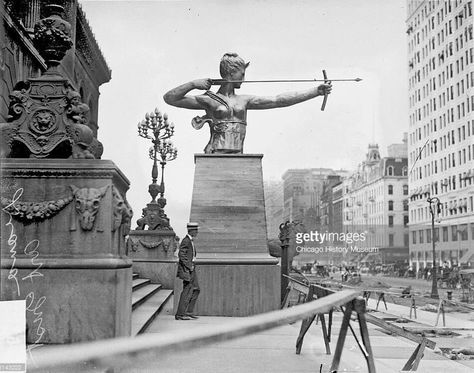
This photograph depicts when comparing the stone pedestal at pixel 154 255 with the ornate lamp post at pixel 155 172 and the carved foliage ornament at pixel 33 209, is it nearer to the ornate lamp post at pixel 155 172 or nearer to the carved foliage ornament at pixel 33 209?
the ornate lamp post at pixel 155 172

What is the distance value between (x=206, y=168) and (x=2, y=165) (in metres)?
6.32

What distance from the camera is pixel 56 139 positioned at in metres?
5.16

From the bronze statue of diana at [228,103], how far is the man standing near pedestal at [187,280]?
2.75 metres

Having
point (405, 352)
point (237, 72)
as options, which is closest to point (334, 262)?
point (237, 72)

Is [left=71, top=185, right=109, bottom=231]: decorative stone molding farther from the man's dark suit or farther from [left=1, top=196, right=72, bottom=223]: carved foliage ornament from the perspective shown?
the man's dark suit

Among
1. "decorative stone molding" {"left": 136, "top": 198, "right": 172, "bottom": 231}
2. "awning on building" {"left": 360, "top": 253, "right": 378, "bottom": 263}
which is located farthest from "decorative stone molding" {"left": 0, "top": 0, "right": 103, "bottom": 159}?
"awning on building" {"left": 360, "top": 253, "right": 378, "bottom": 263}

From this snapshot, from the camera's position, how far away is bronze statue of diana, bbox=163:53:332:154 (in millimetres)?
11406

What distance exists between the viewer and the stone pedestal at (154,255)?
16047mm

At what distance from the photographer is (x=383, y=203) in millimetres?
58938

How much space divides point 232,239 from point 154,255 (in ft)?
23.8

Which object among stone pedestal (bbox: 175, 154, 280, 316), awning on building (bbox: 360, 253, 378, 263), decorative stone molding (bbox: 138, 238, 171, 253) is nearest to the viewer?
stone pedestal (bbox: 175, 154, 280, 316)

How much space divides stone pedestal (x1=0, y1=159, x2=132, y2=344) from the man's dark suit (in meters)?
4.05

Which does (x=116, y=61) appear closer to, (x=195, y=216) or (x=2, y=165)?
(x=195, y=216)

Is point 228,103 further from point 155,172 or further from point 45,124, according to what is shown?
point 155,172
